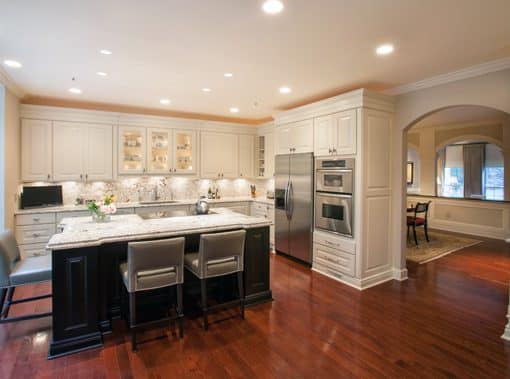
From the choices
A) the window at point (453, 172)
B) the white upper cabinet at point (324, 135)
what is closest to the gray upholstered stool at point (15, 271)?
the white upper cabinet at point (324, 135)

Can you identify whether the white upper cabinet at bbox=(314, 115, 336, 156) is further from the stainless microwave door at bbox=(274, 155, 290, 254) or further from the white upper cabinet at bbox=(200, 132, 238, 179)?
the white upper cabinet at bbox=(200, 132, 238, 179)

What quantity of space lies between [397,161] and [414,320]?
218 cm

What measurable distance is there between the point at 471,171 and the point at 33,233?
410 inches

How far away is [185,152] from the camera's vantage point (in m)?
6.24

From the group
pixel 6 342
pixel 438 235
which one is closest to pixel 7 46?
pixel 6 342

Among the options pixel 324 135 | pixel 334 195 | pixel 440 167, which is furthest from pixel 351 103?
pixel 440 167

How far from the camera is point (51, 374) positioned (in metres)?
2.30

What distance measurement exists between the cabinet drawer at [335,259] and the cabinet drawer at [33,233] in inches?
169

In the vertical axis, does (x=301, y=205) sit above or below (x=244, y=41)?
below

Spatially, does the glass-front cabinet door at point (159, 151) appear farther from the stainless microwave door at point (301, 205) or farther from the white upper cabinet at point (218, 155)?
the stainless microwave door at point (301, 205)

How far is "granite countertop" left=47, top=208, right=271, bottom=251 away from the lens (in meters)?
2.66

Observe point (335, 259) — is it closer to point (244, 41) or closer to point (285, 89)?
point (285, 89)

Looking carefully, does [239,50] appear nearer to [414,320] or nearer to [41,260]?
[41,260]

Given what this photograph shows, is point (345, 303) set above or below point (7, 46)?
below
